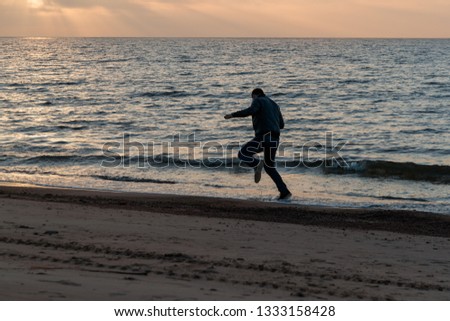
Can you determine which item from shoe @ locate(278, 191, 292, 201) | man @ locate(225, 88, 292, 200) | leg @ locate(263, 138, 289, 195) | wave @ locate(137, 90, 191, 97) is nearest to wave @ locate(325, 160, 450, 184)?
shoe @ locate(278, 191, 292, 201)

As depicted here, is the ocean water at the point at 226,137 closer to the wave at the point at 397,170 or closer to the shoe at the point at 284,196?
the wave at the point at 397,170

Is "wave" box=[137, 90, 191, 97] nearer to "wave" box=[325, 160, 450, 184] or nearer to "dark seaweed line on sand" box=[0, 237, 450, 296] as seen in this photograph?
"wave" box=[325, 160, 450, 184]

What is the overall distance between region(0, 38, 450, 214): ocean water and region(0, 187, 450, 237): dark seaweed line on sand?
110 centimetres

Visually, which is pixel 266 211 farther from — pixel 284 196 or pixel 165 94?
pixel 165 94

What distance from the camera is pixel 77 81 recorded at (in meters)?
47.4

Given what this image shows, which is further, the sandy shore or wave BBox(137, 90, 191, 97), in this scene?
wave BBox(137, 90, 191, 97)

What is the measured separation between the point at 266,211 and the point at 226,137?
36.4 ft

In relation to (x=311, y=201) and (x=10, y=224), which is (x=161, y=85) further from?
(x=10, y=224)

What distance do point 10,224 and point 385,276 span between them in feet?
14.7

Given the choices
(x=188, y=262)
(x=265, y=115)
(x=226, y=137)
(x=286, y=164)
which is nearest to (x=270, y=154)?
(x=265, y=115)

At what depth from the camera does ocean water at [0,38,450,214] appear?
568 inches

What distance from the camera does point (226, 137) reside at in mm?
22203

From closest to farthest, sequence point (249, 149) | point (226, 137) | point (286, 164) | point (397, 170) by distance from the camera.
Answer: point (249, 149), point (397, 170), point (286, 164), point (226, 137)
